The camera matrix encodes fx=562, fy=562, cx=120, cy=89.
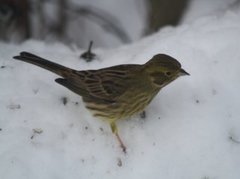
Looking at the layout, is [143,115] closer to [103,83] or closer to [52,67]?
Answer: [103,83]

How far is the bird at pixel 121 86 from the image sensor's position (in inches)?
176

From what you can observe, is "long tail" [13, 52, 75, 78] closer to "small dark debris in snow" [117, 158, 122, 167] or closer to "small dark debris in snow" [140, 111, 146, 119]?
"small dark debris in snow" [140, 111, 146, 119]

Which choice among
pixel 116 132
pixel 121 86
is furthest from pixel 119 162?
pixel 121 86

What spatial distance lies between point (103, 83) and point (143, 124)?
47cm

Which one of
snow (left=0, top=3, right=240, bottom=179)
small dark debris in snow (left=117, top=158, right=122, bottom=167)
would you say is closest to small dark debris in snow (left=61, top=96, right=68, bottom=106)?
snow (left=0, top=3, right=240, bottom=179)

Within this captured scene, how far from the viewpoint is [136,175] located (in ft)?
13.8

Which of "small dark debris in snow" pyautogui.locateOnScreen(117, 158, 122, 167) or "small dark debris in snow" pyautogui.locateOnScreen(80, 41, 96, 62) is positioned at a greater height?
"small dark debris in snow" pyautogui.locateOnScreen(80, 41, 96, 62)

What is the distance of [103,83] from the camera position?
15.1 ft

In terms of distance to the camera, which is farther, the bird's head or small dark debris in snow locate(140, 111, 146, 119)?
small dark debris in snow locate(140, 111, 146, 119)

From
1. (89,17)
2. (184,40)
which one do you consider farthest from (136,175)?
(89,17)

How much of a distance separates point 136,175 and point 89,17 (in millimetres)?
3693

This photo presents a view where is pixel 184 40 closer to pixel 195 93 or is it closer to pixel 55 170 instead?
pixel 195 93

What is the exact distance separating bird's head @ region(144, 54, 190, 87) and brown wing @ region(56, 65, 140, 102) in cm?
19

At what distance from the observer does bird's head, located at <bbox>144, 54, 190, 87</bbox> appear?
14.4ft
